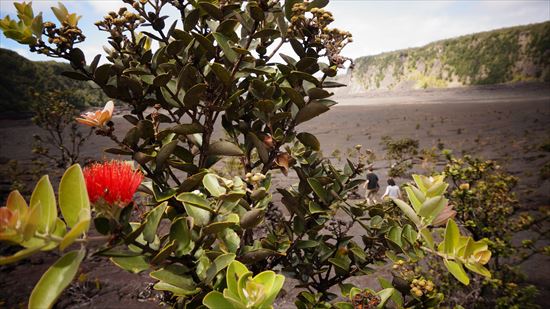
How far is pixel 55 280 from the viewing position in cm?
54

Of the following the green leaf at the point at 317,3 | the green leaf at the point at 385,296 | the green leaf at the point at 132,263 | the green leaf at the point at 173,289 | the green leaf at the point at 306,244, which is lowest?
the green leaf at the point at 385,296

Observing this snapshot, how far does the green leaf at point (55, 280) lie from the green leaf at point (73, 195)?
0.09m

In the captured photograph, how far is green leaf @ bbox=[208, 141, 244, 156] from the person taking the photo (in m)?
1.14

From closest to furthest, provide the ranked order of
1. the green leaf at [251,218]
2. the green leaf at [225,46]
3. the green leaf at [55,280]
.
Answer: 1. the green leaf at [55,280]
2. the green leaf at [251,218]
3. the green leaf at [225,46]

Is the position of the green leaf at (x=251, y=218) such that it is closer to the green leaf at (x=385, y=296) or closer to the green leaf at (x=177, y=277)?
the green leaf at (x=177, y=277)

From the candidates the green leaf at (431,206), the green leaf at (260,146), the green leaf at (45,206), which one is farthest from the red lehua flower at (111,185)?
the green leaf at (431,206)

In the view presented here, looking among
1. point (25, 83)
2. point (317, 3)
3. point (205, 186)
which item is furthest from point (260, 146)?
point (25, 83)

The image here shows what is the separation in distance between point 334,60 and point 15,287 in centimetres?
504

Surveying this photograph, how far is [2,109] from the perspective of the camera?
832 inches

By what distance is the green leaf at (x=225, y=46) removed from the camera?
0.96m

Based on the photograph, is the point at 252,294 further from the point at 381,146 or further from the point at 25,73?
the point at 25,73

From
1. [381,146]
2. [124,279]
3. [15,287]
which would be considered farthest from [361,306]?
[381,146]

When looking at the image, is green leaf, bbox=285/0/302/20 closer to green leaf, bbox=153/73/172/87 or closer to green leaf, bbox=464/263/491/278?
green leaf, bbox=153/73/172/87

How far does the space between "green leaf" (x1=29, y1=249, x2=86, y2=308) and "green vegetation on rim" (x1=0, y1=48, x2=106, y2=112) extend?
2405 centimetres
